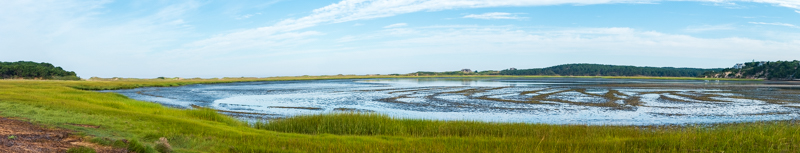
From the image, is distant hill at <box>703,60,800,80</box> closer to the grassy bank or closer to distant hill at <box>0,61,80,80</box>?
the grassy bank

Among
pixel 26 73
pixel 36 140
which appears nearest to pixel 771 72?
pixel 36 140

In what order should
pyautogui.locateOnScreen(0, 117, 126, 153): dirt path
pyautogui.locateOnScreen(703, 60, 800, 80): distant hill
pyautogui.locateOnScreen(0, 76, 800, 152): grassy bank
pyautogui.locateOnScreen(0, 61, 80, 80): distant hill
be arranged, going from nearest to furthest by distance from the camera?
1. pyautogui.locateOnScreen(0, 117, 126, 153): dirt path
2. pyautogui.locateOnScreen(0, 76, 800, 152): grassy bank
3. pyautogui.locateOnScreen(0, 61, 80, 80): distant hill
4. pyautogui.locateOnScreen(703, 60, 800, 80): distant hill

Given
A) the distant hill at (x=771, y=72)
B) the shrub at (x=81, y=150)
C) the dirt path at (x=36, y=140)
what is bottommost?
the shrub at (x=81, y=150)

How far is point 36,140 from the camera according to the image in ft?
30.7

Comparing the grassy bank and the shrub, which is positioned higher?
the shrub

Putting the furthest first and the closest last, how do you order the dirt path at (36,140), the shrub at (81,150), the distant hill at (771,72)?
the distant hill at (771,72) → the shrub at (81,150) → the dirt path at (36,140)

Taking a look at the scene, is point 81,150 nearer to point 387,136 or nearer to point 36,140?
point 36,140

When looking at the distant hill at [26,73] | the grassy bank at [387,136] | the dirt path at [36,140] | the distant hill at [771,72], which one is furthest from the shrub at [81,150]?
the distant hill at [771,72]

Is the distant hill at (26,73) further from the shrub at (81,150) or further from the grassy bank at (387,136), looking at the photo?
the shrub at (81,150)

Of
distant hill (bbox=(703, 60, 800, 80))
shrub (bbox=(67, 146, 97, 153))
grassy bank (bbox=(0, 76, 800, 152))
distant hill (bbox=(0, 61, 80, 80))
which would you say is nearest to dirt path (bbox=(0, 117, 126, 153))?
shrub (bbox=(67, 146, 97, 153))

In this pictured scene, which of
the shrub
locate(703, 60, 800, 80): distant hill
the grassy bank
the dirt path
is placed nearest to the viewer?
the dirt path

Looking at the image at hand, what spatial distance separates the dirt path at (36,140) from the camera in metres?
8.30

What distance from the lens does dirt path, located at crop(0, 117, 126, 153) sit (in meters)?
8.30

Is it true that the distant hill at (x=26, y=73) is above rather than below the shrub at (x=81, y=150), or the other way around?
above
